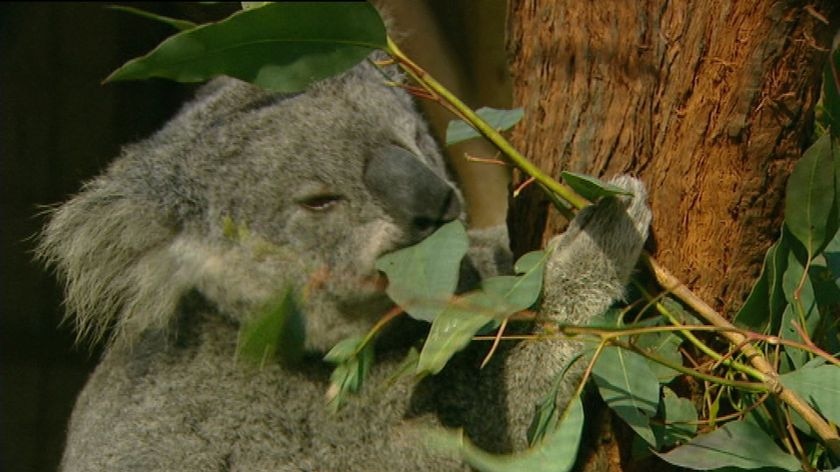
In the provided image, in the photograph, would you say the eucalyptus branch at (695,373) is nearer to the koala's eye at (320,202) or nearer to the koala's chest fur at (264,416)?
the koala's chest fur at (264,416)

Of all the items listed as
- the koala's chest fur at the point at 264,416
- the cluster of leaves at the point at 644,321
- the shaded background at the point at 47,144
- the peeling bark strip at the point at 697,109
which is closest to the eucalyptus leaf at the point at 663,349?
the cluster of leaves at the point at 644,321

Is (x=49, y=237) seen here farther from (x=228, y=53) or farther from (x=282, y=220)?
(x=228, y=53)

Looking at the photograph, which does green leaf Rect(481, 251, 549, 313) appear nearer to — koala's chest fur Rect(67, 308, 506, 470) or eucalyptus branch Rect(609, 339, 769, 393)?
eucalyptus branch Rect(609, 339, 769, 393)

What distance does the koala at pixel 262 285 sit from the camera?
7.19 ft

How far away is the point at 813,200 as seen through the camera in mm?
1758

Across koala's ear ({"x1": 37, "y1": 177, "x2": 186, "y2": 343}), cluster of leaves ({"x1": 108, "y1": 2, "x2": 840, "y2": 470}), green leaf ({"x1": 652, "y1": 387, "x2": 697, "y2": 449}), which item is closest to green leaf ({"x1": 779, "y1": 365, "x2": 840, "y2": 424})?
cluster of leaves ({"x1": 108, "y1": 2, "x2": 840, "y2": 470})

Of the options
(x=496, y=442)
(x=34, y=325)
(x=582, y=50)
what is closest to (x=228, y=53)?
(x=582, y=50)

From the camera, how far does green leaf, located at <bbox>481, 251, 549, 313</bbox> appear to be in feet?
6.20

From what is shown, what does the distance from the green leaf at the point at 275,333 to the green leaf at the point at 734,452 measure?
85cm

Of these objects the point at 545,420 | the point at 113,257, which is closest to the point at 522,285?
the point at 545,420

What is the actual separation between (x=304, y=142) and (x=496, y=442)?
828 millimetres

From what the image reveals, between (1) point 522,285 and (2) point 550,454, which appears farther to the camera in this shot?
(1) point 522,285

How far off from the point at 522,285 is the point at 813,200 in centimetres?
57

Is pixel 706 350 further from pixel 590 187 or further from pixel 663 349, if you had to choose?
pixel 590 187
